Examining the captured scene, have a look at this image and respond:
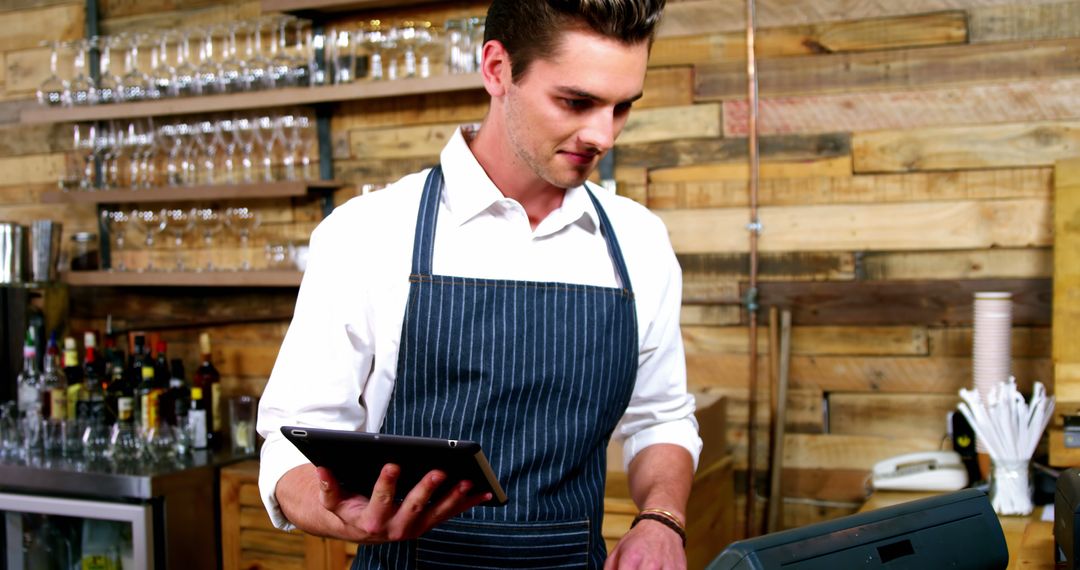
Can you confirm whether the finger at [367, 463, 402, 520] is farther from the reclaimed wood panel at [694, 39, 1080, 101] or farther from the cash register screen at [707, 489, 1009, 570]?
the reclaimed wood panel at [694, 39, 1080, 101]

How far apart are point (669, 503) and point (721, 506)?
1426 mm

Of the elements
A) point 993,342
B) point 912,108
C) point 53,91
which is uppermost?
point 53,91

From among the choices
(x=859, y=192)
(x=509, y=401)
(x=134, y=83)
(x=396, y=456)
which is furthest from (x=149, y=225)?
(x=396, y=456)

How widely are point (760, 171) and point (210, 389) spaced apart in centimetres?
183

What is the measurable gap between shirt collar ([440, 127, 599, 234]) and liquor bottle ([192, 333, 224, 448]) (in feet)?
6.41

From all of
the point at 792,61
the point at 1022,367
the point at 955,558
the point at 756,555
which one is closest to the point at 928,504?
the point at 955,558

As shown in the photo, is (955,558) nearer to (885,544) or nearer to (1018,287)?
(885,544)

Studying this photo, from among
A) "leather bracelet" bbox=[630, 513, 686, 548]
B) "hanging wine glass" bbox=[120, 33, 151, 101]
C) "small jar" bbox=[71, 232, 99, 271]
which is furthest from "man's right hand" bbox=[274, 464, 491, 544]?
"small jar" bbox=[71, 232, 99, 271]

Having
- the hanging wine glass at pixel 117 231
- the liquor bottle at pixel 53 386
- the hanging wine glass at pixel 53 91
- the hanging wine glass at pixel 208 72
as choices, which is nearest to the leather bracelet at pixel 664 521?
the hanging wine glass at pixel 208 72

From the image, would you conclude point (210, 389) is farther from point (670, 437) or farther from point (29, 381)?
point (670, 437)

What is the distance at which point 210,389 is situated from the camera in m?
3.51

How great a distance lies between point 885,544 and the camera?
1.25 metres

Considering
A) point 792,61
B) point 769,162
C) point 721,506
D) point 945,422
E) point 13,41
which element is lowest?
point 721,506

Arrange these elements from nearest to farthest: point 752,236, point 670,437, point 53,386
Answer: point 670,437, point 752,236, point 53,386
